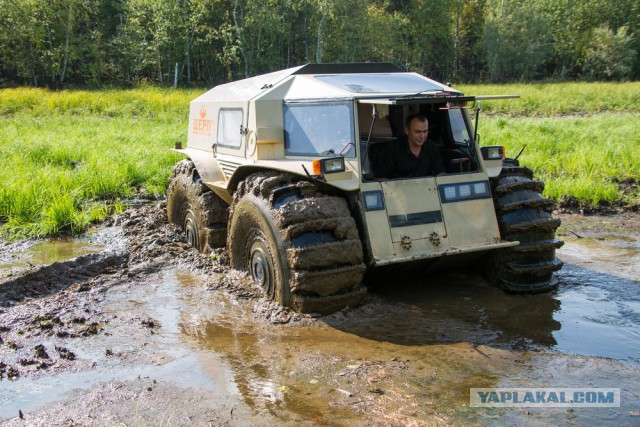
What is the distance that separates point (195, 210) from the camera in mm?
7320

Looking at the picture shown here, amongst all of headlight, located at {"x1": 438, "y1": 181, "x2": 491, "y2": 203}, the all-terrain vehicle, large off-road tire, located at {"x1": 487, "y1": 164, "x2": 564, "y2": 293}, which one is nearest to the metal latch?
the all-terrain vehicle

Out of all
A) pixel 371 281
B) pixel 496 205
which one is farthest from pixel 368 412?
pixel 496 205

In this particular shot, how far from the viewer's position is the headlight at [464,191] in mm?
5348

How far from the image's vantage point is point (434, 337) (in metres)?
4.81

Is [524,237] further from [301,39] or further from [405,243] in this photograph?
[301,39]

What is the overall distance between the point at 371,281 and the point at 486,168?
1.48m

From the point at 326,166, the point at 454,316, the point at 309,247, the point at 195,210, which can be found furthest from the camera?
the point at 195,210

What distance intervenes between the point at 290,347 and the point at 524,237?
231 cm

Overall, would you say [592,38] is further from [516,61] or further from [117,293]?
[117,293]

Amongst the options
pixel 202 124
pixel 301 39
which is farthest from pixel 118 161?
pixel 301 39

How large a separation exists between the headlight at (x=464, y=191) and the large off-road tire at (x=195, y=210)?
2708 mm

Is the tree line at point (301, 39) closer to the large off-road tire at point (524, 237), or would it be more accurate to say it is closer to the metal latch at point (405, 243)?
the large off-road tire at point (524, 237)

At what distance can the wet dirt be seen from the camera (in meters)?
3.76

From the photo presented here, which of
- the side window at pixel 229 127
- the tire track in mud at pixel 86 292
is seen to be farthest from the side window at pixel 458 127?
the tire track in mud at pixel 86 292
